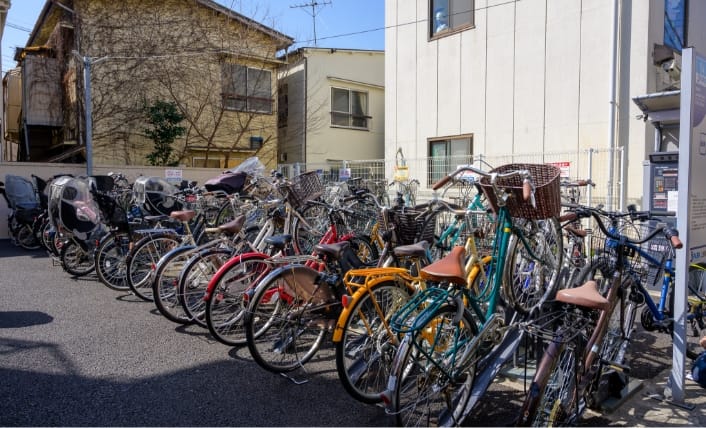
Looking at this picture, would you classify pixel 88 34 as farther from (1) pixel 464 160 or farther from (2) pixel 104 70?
(1) pixel 464 160

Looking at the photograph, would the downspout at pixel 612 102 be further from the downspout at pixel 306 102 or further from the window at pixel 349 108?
the downspout at pixel 306 102

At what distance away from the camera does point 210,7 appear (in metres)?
14.3

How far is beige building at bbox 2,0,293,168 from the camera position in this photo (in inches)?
516

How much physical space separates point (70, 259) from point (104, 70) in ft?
28.0

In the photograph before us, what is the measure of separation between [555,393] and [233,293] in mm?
2318

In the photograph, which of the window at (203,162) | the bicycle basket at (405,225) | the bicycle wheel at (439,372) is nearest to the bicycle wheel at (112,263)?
the bicycle basket at (405,225)

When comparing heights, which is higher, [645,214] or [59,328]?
[645,214]

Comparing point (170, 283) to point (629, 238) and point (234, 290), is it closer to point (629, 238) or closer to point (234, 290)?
point (234, 290)

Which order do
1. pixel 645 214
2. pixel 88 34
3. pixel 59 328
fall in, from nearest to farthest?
pixel 645 214 < pixel 59 328 < pixel 88 34

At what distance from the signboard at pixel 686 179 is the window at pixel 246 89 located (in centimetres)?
1315

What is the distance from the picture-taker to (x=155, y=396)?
2.94 m

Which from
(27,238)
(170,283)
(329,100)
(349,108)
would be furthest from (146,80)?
(170,283)

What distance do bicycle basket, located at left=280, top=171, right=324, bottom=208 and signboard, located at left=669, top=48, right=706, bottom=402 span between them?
3282 millimetres

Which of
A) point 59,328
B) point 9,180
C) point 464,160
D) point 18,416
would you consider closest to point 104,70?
point 9,180
